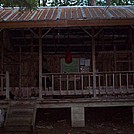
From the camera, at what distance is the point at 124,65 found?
14.7 m

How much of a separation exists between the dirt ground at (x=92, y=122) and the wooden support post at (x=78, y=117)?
0.24 m

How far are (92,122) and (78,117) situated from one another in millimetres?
1028

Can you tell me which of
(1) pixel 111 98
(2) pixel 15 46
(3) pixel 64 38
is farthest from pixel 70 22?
(2) pixel 15 46

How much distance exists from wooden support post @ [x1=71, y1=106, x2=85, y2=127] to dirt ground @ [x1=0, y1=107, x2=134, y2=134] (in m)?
0.24

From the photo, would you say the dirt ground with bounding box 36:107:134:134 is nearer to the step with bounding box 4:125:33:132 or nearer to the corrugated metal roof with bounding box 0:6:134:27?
the step with bounding box 4:125:33:132

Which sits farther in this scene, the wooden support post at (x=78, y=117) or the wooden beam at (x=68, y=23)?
the wooden support post at (x=78, y=117)

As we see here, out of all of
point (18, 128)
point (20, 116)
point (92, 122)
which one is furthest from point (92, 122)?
point (18, 128)

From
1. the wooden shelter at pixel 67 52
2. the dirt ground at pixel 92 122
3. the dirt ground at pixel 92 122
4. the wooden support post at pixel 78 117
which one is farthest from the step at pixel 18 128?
the wooden shelter at pixel 67 52

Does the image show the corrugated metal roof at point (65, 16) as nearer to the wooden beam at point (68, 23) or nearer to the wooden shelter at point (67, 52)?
the wooden beam at point (68, 23)

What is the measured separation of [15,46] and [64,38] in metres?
2.85

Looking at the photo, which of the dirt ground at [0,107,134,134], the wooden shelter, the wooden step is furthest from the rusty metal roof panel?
the dirt ground at [0,107,134,134]

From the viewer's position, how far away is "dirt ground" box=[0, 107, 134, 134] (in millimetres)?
9230

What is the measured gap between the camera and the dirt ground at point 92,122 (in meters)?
9.23

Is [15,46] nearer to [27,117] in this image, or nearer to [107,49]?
[107,49]
